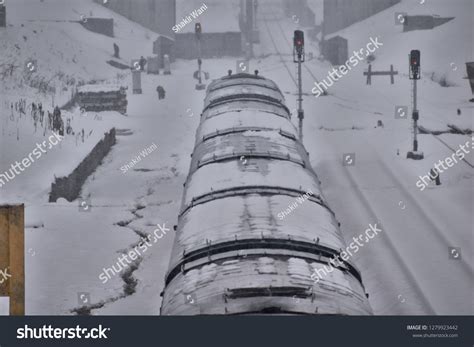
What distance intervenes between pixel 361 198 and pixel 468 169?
4433 mm

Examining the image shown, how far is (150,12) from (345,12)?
15.3 metres

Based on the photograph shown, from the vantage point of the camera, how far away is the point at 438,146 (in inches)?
1172

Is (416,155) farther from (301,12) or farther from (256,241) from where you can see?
(301,12)

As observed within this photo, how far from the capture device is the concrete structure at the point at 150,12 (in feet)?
226

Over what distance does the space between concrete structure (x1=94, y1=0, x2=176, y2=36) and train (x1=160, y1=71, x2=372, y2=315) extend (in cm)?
5344

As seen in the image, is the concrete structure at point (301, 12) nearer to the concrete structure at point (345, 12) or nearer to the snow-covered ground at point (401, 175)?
the concrete structure at point (345, 12)

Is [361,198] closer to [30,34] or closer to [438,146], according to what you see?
[438,146]

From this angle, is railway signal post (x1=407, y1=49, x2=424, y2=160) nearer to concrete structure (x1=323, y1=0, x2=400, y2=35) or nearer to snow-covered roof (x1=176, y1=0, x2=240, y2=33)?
snow-covered roof (x1=176, y1=0, x2=240, y2=33)

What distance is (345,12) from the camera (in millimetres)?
71000

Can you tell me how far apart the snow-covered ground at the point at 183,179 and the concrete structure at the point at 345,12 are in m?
15.3

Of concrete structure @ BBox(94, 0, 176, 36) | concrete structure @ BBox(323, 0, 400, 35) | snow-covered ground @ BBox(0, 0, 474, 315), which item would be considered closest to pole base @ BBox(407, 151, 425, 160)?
snow-covered ground @ BBox(0, 0, 474, 315)

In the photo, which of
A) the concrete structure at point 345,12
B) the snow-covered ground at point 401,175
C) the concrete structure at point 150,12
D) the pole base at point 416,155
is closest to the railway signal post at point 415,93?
the pole base at point 416,155
